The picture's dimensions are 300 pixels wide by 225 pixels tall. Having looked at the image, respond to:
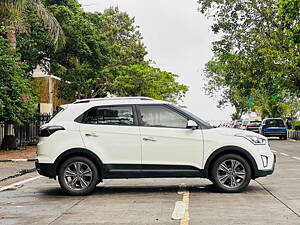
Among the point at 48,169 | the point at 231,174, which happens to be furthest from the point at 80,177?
the point at 231,174

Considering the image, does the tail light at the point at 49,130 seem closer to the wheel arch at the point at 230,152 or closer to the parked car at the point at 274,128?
the wheel arch at the point at 230,152

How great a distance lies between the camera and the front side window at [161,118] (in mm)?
10539

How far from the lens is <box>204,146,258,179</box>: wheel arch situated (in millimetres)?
10352

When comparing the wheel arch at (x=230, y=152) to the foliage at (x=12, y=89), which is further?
the foliage at (x=12, y=89)

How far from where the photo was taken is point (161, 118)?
10.6m

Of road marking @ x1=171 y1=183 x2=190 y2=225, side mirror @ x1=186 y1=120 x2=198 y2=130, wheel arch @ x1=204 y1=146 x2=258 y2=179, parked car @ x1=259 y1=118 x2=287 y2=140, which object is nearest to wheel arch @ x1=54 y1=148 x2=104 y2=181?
road marking @ x1=171 y1=183 x2=190 y2=225

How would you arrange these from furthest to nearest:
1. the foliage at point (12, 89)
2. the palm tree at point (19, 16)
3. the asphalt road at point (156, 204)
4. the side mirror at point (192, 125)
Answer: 1. the foliage at point (12, 89)
2. the palm tree at point (19, 16)
3. the side mirror at point (192, 125)
4. the asphalt road at point (156, 204)

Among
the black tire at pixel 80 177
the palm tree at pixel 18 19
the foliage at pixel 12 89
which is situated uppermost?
the palm tree at pixel 18 19

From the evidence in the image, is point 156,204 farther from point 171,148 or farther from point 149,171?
point 171,148

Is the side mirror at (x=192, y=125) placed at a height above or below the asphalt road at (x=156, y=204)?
above

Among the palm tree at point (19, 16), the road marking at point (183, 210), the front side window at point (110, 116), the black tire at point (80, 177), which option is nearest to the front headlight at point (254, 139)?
the road marking at point (183, 210)

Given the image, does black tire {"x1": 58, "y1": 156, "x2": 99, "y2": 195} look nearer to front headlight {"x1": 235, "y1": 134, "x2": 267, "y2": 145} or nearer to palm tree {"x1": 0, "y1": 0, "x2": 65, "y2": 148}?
front headlight {"x1": 235, "y1": 134, "x2": 267, "y2": 145}

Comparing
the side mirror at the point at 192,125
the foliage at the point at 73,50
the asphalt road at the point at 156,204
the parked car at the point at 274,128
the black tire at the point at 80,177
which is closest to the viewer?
the asphalt road at the point at 156,204

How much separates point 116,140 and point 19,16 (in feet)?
42.0
